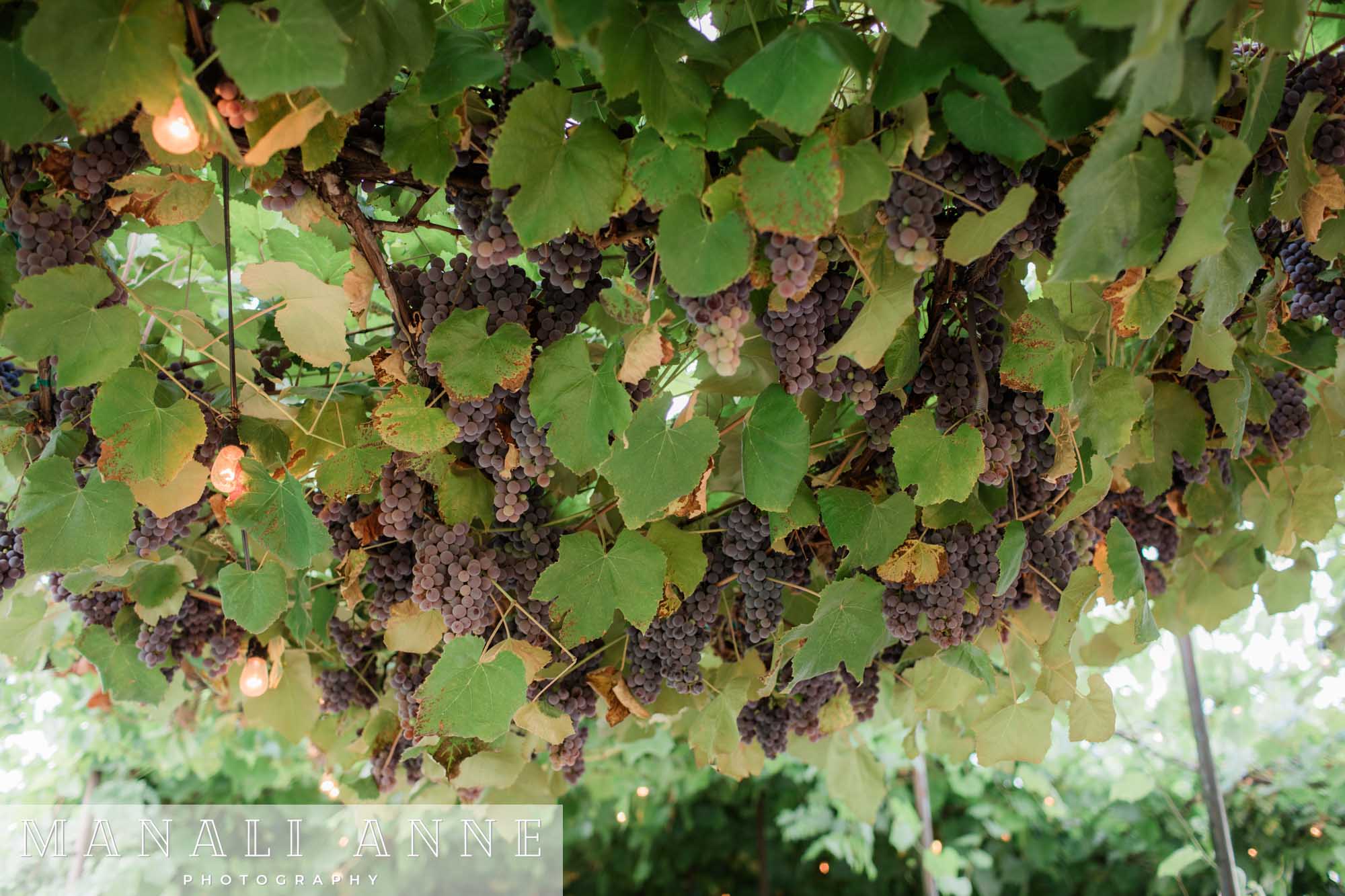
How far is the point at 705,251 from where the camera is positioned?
89cm

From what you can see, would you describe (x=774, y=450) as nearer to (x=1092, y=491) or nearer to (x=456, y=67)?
(x=1092, y=491)

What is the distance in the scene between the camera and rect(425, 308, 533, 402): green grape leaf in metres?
1.04

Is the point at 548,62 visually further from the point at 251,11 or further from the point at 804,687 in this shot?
the point at 804,687

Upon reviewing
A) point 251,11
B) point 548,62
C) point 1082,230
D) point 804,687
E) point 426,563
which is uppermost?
point 548,62

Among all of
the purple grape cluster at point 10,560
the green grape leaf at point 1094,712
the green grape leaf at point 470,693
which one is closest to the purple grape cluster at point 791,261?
the green grape leaf at point 470,693

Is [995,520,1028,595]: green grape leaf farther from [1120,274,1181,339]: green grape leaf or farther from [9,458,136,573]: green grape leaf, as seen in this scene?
[9,458,136,573]: green grape leaf

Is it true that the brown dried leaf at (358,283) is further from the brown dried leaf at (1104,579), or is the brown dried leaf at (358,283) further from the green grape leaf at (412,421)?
the brown dried leaf at (1104,579)

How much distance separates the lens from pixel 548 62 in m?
0.93

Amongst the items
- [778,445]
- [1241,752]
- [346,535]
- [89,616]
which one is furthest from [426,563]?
[1241,752]

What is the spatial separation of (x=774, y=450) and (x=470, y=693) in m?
0.53

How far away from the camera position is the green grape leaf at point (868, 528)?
48.9 inches

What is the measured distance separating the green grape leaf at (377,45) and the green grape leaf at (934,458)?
68 centimetres

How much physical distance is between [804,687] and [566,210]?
1035 millimetres

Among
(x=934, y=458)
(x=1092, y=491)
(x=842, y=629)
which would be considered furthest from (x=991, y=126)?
(x=842, y=629)
